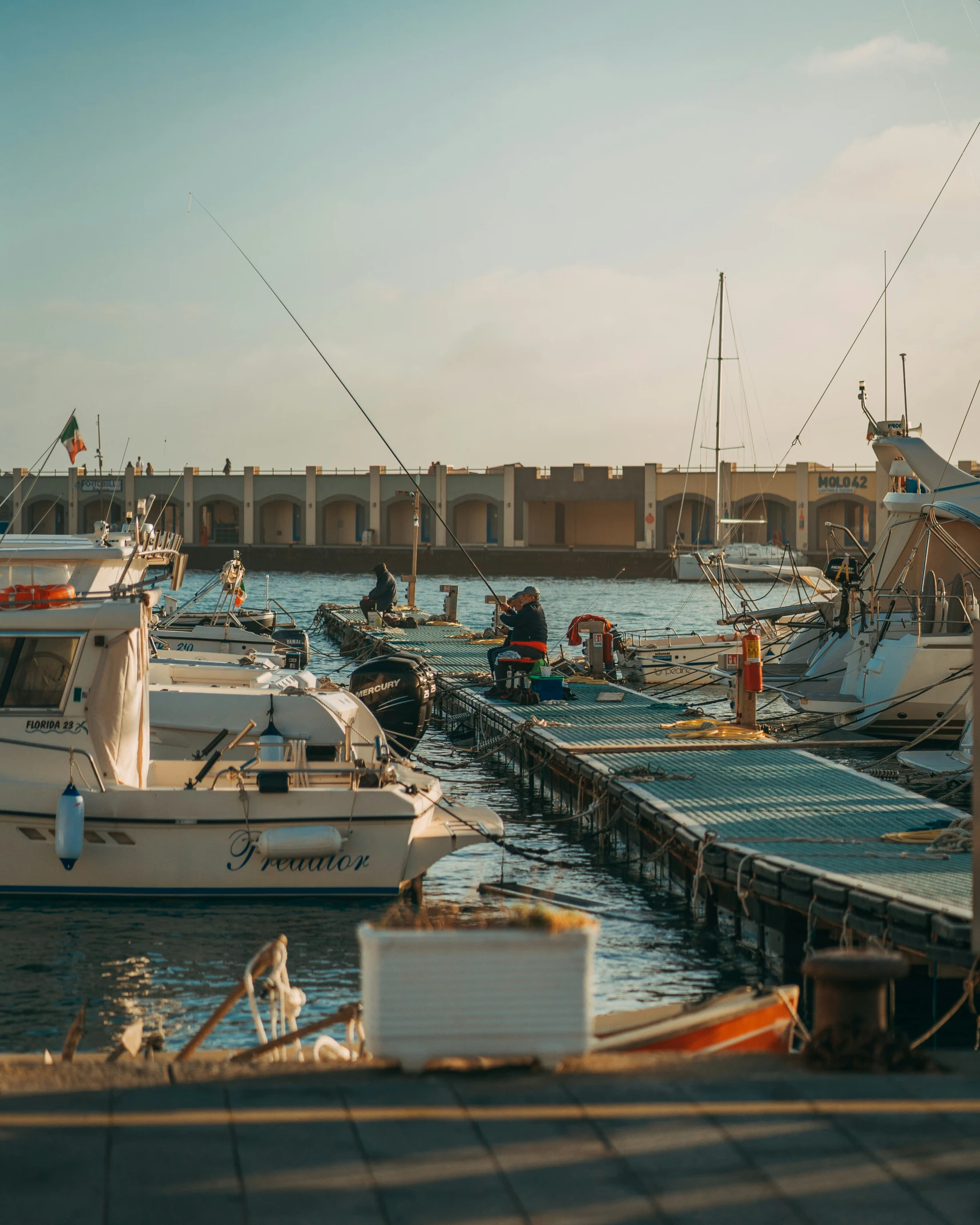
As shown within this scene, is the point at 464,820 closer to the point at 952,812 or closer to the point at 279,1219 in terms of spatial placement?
the point at 952,812

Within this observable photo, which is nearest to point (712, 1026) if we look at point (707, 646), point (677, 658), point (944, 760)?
point (944, 760)

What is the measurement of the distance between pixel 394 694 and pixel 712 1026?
12.2 meters

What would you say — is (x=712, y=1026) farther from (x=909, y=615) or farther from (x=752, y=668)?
(x=909, y=615)

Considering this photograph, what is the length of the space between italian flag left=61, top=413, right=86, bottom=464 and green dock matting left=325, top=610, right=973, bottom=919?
773 cm

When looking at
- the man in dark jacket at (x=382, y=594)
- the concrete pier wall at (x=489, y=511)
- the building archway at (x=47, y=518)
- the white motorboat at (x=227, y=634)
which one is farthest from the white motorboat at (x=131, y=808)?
the building archway at (x=47, y=518)

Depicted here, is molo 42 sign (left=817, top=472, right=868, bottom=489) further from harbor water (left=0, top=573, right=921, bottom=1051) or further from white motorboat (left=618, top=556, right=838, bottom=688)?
harbor water (left=0, top=573, right=921, bottom=1051)

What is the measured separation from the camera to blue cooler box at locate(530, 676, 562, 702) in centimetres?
2267

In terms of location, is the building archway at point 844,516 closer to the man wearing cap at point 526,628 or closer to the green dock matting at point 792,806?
the man wearing cap at point 526,628

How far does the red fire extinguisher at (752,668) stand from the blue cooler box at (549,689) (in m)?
4.41

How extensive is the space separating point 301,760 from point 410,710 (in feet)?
18.1

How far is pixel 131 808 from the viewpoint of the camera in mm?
11484

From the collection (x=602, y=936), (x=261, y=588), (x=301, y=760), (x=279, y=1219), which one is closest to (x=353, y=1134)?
(x=279, y=1219)

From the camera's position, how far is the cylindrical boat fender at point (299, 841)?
11648mm

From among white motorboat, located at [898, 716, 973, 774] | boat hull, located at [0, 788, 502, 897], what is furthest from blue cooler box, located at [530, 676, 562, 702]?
boat hull, located at [0, 788, 502, 897]
